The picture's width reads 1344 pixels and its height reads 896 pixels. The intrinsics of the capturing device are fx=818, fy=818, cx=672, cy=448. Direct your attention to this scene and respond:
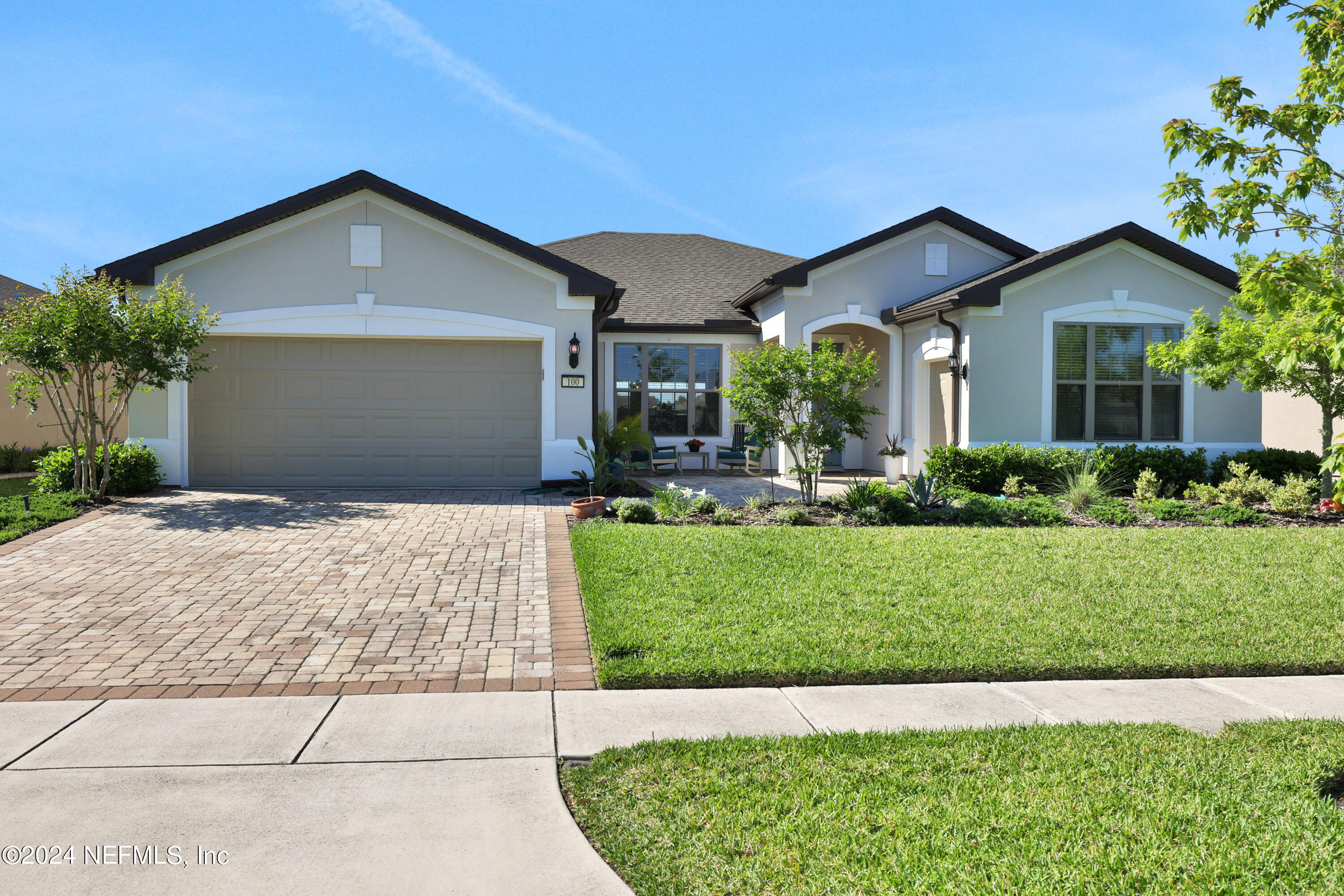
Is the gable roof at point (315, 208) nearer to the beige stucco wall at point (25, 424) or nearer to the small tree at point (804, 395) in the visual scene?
the small tree at point (804, 395)

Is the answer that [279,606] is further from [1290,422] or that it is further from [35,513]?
[1290,422]

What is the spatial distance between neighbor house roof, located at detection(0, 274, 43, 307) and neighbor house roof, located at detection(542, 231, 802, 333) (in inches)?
502

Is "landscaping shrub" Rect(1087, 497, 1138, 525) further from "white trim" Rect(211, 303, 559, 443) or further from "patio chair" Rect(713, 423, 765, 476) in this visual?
"white trim" Rect(211, 303, 559, 443)

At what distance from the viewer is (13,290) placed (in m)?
20.9

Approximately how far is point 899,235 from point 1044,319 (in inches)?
138

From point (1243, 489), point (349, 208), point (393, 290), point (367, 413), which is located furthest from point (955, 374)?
point (349, 208)

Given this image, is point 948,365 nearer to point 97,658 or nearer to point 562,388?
point 562,388

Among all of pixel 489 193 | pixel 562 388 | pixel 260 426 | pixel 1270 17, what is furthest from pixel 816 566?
pixel 489 193

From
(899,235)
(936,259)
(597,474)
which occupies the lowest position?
(597,474)

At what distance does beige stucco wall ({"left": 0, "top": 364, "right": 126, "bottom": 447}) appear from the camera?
1803cm

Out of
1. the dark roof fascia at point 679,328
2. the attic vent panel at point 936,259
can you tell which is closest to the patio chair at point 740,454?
the dark roof fascia at point 679,328

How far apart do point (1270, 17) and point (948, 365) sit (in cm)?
954

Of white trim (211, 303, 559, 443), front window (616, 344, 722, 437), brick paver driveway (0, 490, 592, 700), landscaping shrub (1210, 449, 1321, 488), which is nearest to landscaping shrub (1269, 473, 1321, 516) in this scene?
landscaping shrub (1210, 449, 1321, 488)

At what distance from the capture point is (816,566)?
303 inches
